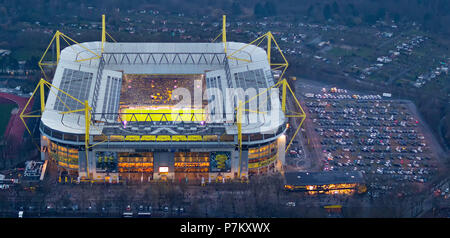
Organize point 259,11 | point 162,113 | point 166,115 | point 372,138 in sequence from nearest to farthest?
1. point 162,113
2. point 166,115
3. point 372,138
4. point 259,11

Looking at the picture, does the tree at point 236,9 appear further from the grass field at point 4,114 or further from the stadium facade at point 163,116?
the grass field at point 4,114

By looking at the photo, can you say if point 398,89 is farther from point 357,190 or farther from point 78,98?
point 78,98

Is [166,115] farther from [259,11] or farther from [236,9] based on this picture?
[259,11]

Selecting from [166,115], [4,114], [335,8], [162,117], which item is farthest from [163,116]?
[335,8]

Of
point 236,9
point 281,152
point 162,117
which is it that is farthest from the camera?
point 236,9

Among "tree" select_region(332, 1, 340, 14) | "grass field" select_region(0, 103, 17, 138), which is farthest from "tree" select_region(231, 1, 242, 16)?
"grass field" select_region(0, 103, 17, 138)
